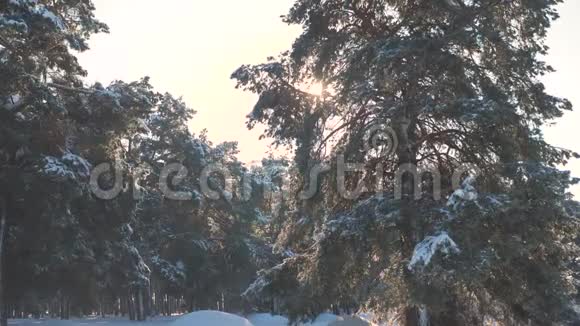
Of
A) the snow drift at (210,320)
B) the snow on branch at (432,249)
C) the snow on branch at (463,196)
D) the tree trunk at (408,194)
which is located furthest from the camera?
the snow drift at (210,320)

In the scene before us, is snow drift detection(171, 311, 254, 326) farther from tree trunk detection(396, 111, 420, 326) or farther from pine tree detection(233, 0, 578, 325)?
tree trunk detection(396, 111, 420, 326)

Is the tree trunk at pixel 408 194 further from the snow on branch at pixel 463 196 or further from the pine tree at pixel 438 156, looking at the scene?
the snow on branch at pixel 463 196

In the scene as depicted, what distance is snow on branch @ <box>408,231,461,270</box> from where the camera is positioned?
885cm

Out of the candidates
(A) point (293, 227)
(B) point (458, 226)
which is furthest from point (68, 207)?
(B) point (458, 226)

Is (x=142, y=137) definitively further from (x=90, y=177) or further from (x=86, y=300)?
(x=90, y=177)

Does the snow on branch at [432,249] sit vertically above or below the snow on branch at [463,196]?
below

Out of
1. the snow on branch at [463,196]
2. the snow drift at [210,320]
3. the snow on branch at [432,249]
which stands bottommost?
the snow drift at [210,320]

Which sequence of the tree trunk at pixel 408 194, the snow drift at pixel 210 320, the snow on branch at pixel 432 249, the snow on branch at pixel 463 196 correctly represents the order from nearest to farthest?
the snow on branch at pixel 432 249 < the snow on branch at pixel 463 196 < the tree trunk at pixel 408 194 < the snow drift at pixel 210 320

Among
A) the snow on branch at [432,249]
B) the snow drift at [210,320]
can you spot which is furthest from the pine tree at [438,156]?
the snow drift at [210,320]

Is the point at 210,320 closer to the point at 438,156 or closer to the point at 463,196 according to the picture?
the point at 438,156

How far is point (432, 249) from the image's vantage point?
8906 millimetres

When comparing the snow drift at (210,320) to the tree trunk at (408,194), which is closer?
the tree trunk at (408,194)

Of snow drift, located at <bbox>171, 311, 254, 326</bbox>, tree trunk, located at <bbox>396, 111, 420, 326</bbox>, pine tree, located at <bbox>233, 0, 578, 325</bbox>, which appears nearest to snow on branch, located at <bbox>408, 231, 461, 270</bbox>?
pine tree, located at <bbox>233, 0, 578, 325</bbox>

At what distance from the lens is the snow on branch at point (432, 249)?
8.85 m
